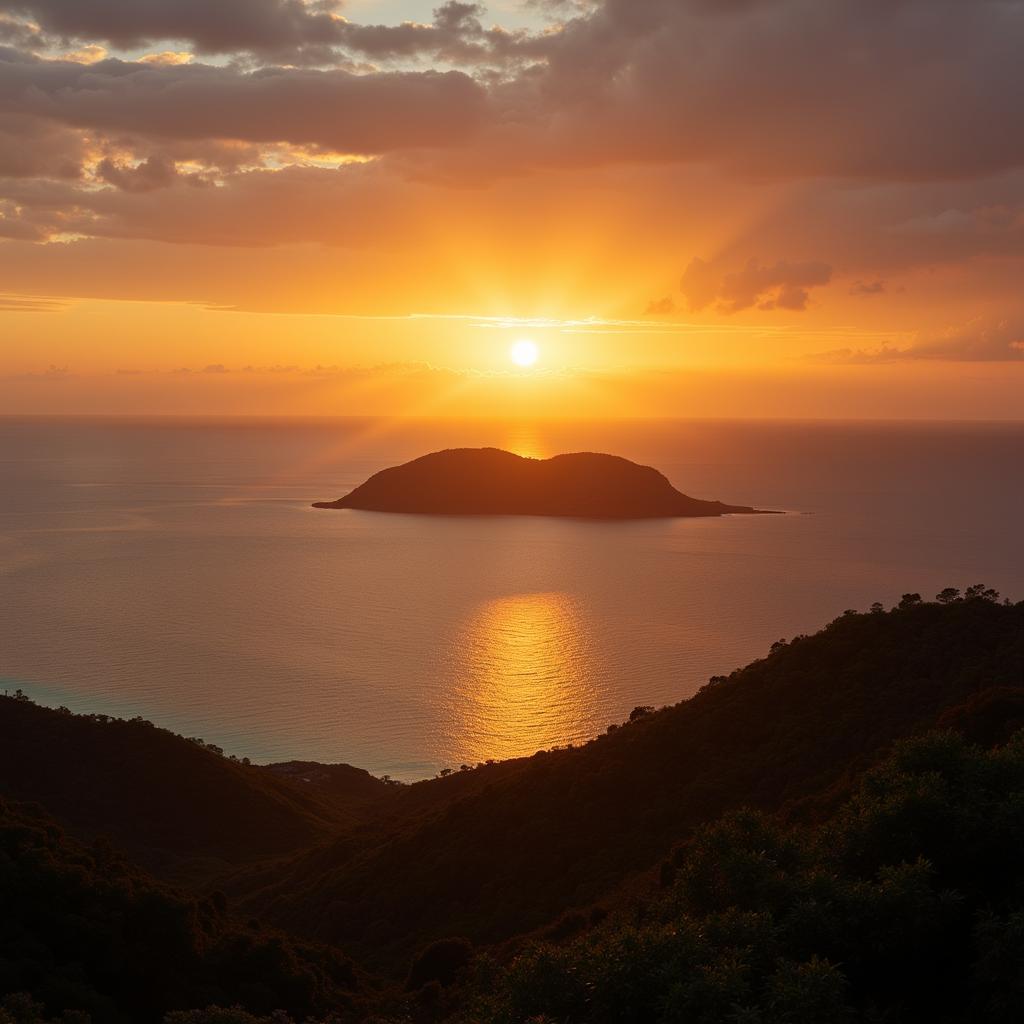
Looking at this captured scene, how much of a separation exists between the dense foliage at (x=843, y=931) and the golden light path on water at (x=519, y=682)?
5430 centimetres

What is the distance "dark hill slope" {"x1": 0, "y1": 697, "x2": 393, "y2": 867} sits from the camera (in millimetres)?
54438

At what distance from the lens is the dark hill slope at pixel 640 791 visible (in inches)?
1603

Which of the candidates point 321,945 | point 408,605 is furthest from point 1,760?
point 408,605

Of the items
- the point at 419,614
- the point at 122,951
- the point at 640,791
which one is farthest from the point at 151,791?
the point at 419,614

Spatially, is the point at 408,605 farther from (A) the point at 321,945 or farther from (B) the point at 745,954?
(B) the point at 745,954

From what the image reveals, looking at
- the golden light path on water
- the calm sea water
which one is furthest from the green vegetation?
the calm sea water

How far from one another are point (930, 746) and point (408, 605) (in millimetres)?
106761

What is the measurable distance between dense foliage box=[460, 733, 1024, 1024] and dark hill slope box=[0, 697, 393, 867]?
37.1 m

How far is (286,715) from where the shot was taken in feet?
275

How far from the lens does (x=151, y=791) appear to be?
188 feet

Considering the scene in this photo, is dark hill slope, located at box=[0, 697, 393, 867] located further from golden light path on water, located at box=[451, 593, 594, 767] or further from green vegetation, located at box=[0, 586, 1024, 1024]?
golden light path on water, located at box=[451, 593, 594, 767]

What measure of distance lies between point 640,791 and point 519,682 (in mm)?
48508

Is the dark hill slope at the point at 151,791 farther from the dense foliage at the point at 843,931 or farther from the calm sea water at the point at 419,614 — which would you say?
the dense foliage at the point at 843,931

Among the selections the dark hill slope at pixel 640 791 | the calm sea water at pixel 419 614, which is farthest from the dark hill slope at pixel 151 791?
the calm sea water at pixel 419 614
